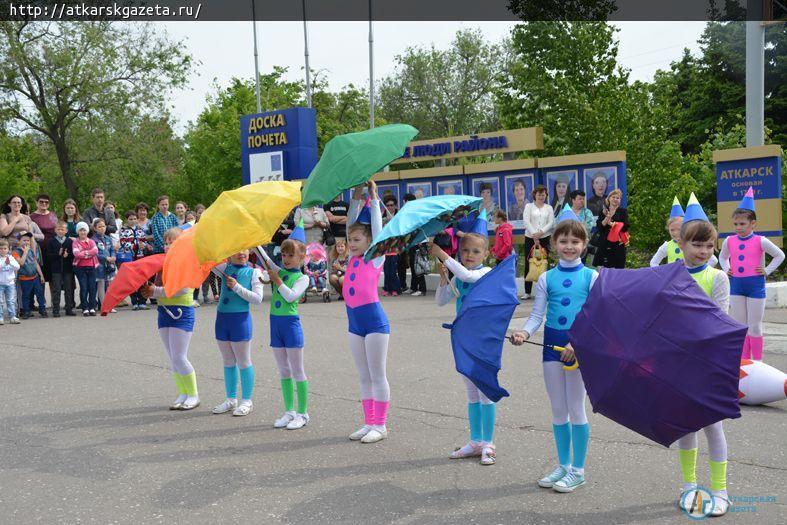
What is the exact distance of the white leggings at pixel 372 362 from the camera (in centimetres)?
597

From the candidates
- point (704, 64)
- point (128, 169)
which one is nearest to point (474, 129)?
point (704, 64)

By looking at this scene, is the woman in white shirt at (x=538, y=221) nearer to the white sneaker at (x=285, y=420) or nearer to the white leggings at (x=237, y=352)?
the white leggings at (x=237, y=352)

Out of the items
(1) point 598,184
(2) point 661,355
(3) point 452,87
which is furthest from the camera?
(3) point 452,87

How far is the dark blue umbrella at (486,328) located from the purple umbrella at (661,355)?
2.50 feet

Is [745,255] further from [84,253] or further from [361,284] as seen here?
[84,253]

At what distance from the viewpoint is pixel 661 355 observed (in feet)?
12.7

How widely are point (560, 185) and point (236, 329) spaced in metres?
11.6

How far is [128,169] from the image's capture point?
1683 inches

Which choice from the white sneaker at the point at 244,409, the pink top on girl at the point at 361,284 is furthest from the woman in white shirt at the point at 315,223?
the pink top on girl at the point at 361,284

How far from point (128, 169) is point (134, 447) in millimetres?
39497

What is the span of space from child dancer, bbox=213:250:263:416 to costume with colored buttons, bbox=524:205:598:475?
290 cm

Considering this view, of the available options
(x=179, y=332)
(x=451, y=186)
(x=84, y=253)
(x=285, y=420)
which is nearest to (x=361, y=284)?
(x=285, y=420)

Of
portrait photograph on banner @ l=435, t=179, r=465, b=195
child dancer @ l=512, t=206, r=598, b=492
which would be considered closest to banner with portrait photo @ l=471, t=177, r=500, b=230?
portrait photograph on banner @ l=435, t=179, r=465, b=195

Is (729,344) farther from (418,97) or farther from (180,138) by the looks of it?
(418,97)
